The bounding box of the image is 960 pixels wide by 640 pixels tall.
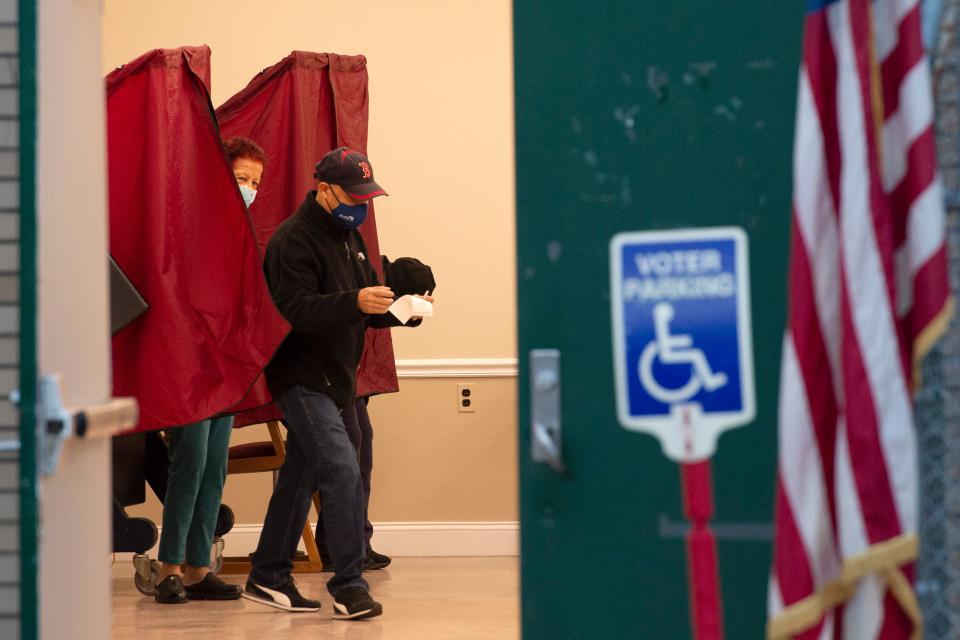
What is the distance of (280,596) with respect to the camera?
180 inches

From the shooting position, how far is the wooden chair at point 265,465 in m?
5.55

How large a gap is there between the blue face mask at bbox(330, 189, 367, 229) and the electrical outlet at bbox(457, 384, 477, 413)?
6.24 feet

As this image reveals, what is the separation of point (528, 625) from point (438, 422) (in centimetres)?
415

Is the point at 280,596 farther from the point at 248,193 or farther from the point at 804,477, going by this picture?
the point at 804,477

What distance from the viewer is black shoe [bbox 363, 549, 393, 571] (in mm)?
5828

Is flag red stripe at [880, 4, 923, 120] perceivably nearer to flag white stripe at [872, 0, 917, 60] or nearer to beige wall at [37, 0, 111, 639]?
flag white stripe at [872, 0, 917, 60]

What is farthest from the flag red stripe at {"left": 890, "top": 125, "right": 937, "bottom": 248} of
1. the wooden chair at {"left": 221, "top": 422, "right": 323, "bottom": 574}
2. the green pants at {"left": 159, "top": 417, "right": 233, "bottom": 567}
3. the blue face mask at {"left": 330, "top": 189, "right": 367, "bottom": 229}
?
the wooden chair at {"left": 221, "top": 422, "right": 323, "bottom": 574}

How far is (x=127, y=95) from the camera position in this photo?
434cm

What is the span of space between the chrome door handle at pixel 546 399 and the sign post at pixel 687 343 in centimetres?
40

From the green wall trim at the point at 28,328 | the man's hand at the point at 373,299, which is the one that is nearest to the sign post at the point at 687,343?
the green wall trim at the point at 28,328

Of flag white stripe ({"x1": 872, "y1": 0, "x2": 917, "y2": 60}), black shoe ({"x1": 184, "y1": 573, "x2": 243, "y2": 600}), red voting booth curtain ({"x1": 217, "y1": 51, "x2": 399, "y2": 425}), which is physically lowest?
black shoe ({"x1": 184, "y1": 573, "x2": 243, "y2": 600})

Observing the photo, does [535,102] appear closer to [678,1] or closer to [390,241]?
[678,1]

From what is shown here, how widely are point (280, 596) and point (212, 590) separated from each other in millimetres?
525

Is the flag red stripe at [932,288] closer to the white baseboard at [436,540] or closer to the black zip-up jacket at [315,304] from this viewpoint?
the black zip-up jacket at [315,304]
